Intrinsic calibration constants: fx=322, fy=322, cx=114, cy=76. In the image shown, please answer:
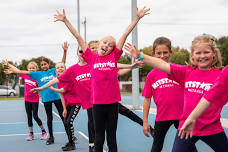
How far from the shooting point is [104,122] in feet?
14.5

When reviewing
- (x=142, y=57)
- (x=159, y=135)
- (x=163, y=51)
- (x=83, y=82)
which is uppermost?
(x=163, y=51)

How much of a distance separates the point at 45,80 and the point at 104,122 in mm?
3321

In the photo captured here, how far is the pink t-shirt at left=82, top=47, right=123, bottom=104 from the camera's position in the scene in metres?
4.29

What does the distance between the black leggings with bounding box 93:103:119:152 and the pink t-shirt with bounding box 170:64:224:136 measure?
1.39 meters

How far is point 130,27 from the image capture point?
4.30 meters

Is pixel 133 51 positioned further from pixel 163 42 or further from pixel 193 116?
pixel 163 42

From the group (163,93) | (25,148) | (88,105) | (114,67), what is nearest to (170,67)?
(163,93)

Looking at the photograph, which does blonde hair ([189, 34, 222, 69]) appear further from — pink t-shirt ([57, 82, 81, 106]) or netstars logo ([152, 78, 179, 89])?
pink t-shirt ([57, 82, 81, 106])

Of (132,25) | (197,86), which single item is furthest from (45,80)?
(197,86)

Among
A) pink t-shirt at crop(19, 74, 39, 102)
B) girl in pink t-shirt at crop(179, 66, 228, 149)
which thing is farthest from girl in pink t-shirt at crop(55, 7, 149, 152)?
pink t-shirt at crop(19, 74, 39, 102)

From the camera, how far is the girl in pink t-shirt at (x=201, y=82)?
9.81 ft

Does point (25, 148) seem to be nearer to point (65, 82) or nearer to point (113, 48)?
point (65, 82)

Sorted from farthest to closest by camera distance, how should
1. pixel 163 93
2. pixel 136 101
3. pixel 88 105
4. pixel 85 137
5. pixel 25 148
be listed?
pixel 136 101, pixel 85 137, pixel 25 148, pixel 88 105, pixel 163 93

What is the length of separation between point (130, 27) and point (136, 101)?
10.7 metres
